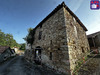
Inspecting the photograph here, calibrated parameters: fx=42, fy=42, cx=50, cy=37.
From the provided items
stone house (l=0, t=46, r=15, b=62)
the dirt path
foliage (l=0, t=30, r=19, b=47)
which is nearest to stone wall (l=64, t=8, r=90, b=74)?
the dirt path

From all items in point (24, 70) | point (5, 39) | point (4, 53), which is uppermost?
point (5, 39)

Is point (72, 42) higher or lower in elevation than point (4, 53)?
higher

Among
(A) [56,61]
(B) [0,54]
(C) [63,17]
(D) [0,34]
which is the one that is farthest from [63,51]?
(D) [0,34]

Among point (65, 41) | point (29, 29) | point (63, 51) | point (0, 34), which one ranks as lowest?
point (63, 51)

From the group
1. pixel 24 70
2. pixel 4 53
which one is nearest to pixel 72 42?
pixel 24 70

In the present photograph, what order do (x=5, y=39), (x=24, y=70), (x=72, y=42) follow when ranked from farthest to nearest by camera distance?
(x=5, y=39) → (x=24, y=70) → (x=72, y=42)

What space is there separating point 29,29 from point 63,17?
9827 mm

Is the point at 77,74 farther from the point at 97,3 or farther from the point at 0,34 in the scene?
the point at 0,34

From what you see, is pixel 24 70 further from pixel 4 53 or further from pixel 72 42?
pixel 4 53

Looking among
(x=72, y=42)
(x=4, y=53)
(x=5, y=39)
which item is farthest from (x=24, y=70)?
(x=5, y=39)

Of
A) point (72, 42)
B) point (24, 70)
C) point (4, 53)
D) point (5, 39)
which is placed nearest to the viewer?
point (72, 42)

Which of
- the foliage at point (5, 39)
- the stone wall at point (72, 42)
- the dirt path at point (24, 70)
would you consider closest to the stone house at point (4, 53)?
the dirt path at point (24, 70)

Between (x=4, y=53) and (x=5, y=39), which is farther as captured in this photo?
(x=5, y=39)

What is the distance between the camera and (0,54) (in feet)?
29.2
